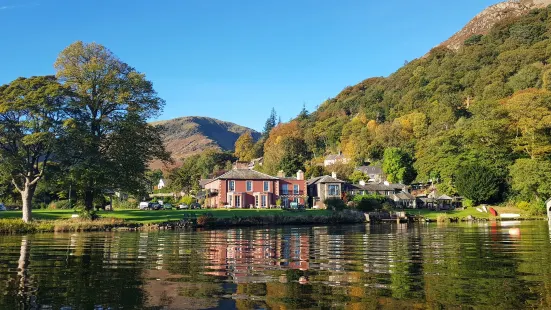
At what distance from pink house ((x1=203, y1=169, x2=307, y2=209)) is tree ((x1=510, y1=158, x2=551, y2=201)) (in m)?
36.5

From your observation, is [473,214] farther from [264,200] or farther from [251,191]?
[251,191]

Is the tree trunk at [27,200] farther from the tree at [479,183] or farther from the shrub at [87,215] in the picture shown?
the tree at [479,183]

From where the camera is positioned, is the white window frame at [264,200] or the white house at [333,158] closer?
the white window frame at [264,200]

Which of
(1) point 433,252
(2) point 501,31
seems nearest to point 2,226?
(1) point 433,252

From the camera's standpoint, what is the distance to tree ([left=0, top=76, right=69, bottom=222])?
42844 mm

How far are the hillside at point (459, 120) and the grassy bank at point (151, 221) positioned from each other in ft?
112

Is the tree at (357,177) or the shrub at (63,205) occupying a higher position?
the tree at (357,177)

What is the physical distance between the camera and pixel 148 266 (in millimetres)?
16703

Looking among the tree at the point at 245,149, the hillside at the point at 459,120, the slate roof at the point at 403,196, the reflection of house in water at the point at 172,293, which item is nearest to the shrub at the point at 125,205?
the hillside at the point at 459,120

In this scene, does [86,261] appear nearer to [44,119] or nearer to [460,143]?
[44,119]

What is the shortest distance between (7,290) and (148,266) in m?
5.60

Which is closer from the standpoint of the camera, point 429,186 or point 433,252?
point 433,252

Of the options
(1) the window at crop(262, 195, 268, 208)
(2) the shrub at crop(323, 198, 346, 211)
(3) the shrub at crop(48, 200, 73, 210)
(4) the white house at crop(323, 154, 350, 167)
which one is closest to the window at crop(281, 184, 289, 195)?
(1) the window at crop(262, 195, 268, 208)

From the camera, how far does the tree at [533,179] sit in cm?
6800
